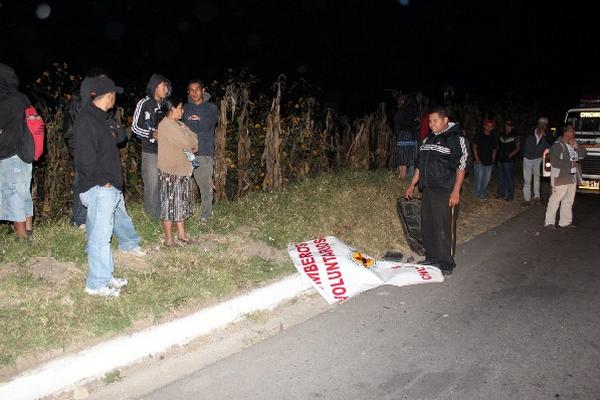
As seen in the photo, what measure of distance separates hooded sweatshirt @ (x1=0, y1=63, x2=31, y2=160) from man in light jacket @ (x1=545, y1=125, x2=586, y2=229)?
8.27 m

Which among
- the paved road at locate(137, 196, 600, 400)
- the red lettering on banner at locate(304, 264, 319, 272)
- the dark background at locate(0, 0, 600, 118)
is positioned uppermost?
the dark background at locate(0, 0, 600, 118)

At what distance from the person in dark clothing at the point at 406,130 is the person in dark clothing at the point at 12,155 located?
7135 millimetres

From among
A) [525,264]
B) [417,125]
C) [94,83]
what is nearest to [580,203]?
[417,125]

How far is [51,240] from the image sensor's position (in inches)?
249

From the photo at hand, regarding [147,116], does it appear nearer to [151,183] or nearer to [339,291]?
[151,183]

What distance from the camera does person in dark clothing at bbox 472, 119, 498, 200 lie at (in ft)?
38.8

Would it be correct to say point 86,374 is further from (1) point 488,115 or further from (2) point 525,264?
(1) point 488,115

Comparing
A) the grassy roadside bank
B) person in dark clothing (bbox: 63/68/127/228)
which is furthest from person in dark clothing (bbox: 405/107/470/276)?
person in dark clothing (bbox: 63/68/127/228)

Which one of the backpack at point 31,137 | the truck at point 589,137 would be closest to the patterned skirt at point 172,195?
the backpack at point 31,137

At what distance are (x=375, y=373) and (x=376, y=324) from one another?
1.01 m

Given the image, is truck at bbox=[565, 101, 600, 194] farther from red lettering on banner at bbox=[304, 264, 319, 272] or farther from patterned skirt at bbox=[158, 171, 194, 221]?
patterned skirt at bbox=[158, 171, 194, 221]

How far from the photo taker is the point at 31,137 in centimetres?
612

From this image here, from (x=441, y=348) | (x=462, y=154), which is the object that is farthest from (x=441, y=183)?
(x=441, y=348)

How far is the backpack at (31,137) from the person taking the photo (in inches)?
240
